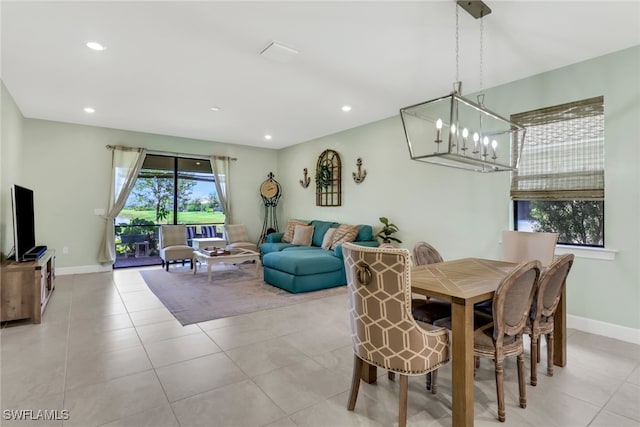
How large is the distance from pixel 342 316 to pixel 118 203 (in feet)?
16.6

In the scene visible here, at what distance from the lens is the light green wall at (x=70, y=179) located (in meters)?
5.55

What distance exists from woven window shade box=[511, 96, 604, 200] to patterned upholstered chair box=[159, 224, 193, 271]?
557 centimetres

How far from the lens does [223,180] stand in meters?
7.48

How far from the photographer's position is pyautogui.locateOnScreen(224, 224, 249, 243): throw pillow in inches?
278

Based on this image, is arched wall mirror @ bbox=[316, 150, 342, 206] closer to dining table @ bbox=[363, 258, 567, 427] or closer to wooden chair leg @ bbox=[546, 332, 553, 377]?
dining table @ bbox=[363, 258, 567, 427]

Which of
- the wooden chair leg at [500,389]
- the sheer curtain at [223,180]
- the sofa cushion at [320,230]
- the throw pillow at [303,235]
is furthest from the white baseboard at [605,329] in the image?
the sheer curtain at [223,180]

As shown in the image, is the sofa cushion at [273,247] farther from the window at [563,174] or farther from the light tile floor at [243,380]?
the window at [563,174]

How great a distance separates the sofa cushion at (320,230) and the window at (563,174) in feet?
10.7

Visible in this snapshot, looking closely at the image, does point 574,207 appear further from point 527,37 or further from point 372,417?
point 372,417

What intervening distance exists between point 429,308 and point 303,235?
4.10m

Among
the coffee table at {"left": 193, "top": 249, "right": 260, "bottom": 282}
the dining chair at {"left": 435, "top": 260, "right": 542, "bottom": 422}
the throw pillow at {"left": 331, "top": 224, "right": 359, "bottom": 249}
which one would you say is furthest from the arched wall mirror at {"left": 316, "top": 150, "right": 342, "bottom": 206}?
the dining chair at {"left": 435, "top": 260, "right": 542, "bottom": 422}

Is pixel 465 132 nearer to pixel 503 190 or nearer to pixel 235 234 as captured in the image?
pixel 503 190

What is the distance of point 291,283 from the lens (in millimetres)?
4609

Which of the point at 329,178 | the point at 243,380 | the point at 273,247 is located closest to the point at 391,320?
the point at 243,380
